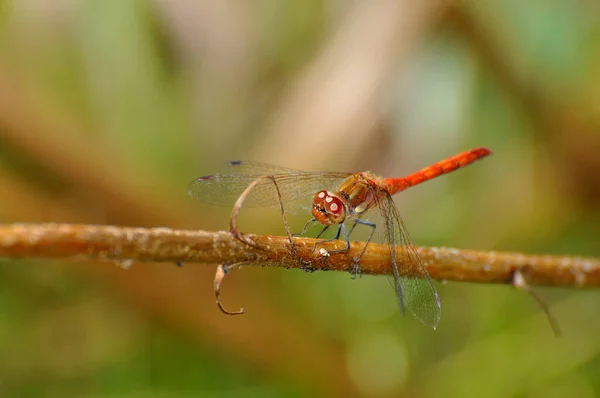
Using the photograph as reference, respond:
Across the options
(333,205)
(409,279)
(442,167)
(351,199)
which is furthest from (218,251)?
(442,167)

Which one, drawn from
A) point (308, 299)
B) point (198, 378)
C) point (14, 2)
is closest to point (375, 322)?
point (308, 299)

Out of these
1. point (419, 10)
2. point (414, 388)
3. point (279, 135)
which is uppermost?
point (419, 10)

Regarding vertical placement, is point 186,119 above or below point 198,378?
above

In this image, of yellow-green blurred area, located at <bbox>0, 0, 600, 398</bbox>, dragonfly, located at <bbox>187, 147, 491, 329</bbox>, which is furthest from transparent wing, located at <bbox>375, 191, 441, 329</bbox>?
yellow-green blurred area, located at <bbox>0, 0, 600, 398</bbox>

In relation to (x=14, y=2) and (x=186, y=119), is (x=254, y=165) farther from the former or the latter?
(x=14, y=2)

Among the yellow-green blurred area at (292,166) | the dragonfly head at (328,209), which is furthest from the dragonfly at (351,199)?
the yellow-green blurred area at (292,166)

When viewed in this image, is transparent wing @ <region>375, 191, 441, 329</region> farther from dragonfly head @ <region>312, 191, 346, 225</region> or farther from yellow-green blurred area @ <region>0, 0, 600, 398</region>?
yellow-green blurred area @ <region>0, 0, 600, 398</region>

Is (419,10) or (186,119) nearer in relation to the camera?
(419,10)
